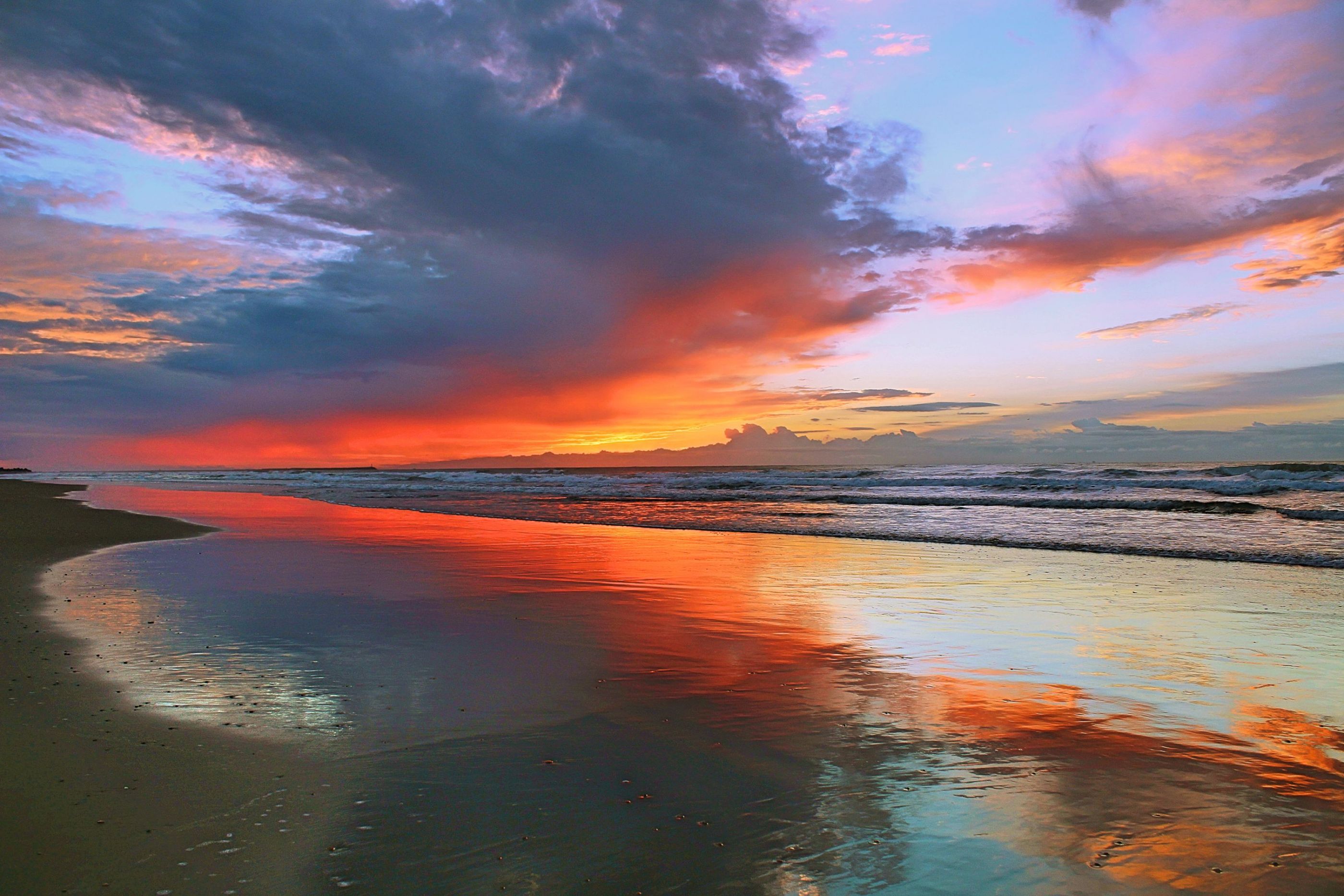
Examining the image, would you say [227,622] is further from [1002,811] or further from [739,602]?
[1002,811]

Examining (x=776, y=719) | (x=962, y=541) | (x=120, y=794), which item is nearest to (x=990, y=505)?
(x=962, y=541)

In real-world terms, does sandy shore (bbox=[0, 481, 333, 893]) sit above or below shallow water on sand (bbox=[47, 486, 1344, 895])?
above

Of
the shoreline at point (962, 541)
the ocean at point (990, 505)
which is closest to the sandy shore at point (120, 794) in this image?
the shoreline at point (962, 541)

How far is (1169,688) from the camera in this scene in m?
5.48

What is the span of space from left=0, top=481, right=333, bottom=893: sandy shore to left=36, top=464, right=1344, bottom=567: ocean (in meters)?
14.8

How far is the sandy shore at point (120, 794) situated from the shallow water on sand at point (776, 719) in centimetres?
23

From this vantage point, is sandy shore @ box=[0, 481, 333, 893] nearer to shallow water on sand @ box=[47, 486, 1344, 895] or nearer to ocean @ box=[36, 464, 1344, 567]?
shallow water on sand @ box=[47, 486, 1344, 895]

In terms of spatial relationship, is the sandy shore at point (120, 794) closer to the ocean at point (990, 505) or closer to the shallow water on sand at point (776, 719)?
the shallow water on sand at point (776, 719)

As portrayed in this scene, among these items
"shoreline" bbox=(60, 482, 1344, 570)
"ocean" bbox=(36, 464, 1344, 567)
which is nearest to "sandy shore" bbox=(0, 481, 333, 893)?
"shoreline" bbox=(60, 482, 1344, 570)

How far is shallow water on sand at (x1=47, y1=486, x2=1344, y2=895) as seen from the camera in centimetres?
304

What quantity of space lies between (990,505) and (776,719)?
24.3 m

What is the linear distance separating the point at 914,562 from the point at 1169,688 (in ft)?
22.8

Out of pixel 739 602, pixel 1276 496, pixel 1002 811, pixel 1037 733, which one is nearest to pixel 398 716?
pixel 1002 811

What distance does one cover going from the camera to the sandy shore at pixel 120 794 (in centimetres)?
283
